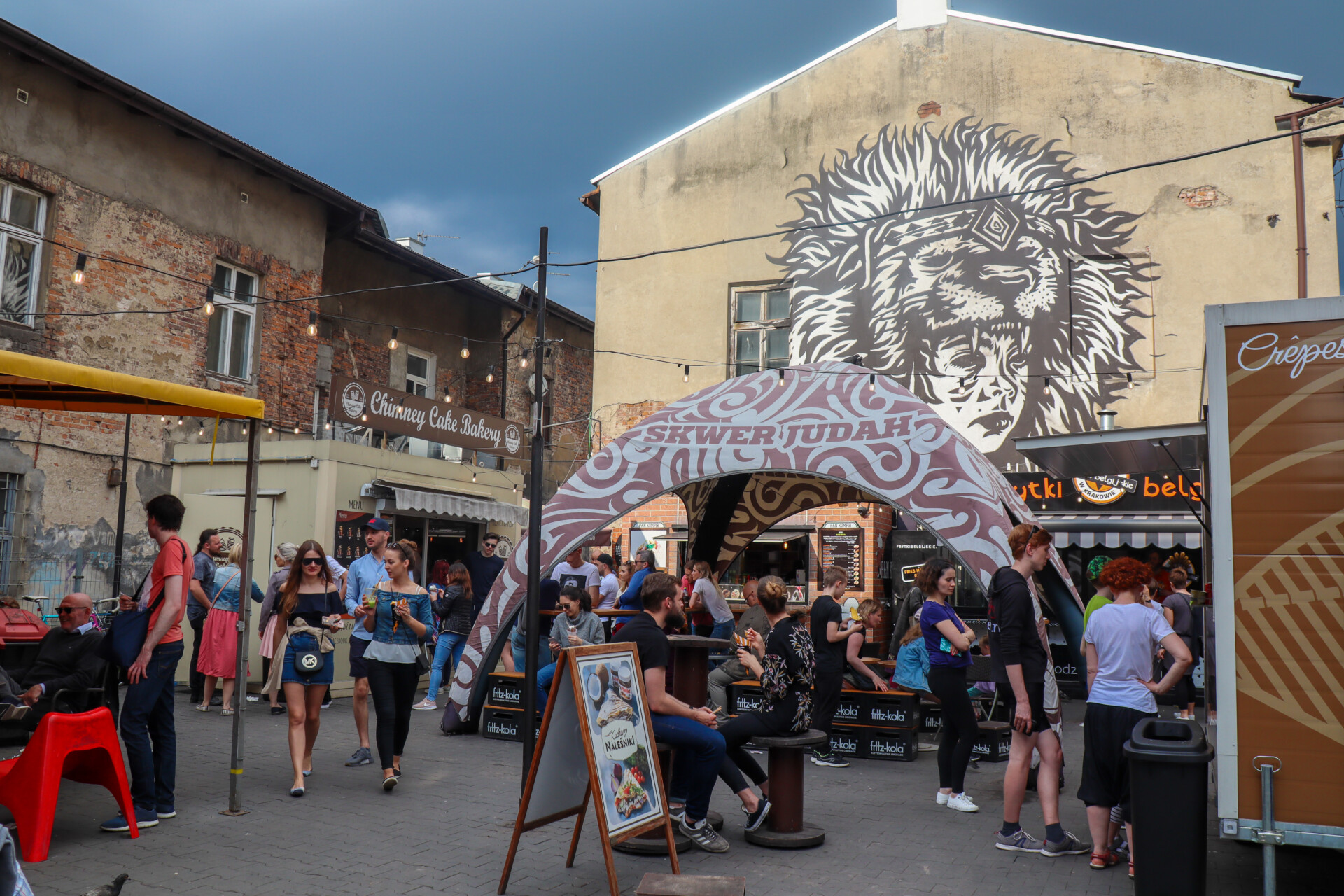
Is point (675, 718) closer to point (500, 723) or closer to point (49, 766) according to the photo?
point (49, 766)

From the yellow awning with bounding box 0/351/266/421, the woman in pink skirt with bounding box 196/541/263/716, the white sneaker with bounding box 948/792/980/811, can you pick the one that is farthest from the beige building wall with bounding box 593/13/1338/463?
the yellow awning with bounding box 0/351/266/421

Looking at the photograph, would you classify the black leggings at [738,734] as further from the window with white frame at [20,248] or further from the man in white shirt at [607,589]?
the window with white frame at [20,248]

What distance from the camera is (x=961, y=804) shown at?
688 centimetres

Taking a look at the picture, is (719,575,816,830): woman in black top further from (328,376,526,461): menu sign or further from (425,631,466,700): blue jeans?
(328,376,526,461): menu sign

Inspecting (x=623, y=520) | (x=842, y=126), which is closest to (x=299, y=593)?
(x=623, y=520)

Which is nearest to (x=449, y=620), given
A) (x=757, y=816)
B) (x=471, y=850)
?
(x=471, y=850)

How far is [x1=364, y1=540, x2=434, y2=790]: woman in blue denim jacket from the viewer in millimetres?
7156

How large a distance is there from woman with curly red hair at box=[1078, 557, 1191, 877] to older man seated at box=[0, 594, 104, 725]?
19.4 ft

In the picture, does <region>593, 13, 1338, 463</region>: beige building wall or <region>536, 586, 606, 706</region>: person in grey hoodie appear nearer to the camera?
<region>536, 586, 606, 706</region>: person in grey hoodie

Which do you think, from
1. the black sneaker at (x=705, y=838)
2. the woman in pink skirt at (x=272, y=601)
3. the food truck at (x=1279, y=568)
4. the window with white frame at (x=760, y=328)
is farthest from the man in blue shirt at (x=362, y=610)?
the window with white frame at (x=760, y=328)

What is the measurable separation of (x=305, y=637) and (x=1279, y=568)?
19.2 feet

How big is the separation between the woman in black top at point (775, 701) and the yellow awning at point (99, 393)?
3467mm

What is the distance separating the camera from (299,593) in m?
7.22

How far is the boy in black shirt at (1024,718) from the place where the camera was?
5.80 m
